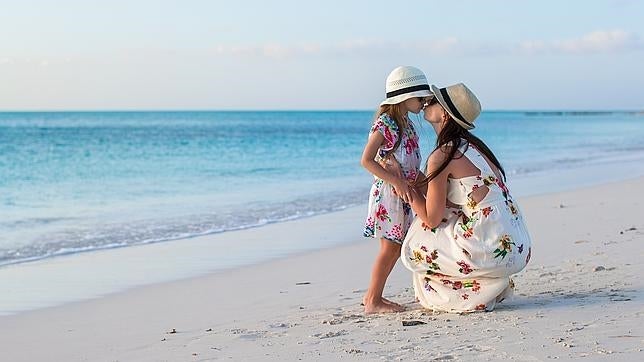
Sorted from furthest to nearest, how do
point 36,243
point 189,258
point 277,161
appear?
point 277,161, point 36,243, point 189,258

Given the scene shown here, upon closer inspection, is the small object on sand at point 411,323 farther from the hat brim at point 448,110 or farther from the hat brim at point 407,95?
the hat brim at point 407,95

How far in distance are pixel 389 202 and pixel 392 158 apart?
0.26 meters

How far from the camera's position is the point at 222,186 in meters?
17.9

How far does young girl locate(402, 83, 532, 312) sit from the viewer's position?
185 inches

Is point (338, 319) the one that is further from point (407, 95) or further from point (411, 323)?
point (407, 95)

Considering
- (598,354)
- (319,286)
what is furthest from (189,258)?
(598,354)

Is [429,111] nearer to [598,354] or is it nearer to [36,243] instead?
[598,354]

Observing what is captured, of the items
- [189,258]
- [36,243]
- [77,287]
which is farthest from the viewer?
[36,243]

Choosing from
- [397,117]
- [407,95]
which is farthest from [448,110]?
[397,117]

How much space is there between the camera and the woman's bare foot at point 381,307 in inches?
198

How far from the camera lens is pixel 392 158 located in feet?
16.8

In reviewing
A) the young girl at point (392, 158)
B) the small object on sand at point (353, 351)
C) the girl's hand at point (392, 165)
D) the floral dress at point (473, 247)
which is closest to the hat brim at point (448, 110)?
the floral dress at point (473, 247)

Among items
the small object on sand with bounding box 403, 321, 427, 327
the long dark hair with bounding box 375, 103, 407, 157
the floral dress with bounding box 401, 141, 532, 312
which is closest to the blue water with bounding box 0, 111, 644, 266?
the long dark hair with bounding box 375, 103, 407, 157

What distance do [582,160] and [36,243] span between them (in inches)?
707
